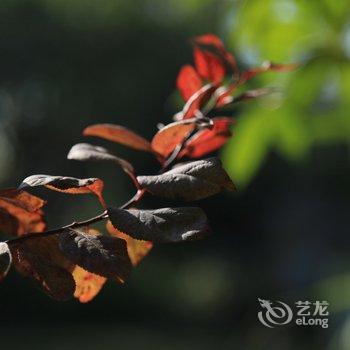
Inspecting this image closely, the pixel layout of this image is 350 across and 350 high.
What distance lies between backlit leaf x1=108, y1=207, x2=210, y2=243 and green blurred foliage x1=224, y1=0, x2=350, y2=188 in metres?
0.48

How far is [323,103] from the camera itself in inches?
43.1

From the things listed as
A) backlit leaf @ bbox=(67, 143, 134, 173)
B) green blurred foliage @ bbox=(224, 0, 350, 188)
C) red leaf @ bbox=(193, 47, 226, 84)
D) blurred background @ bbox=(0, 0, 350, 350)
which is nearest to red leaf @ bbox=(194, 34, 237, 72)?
red leaf @ bbox=(193, 47, 226, 84)

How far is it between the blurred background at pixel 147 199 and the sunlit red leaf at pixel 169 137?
29.2 ft

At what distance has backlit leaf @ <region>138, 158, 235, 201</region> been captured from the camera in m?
0.31

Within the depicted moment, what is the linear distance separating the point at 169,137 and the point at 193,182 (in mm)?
75

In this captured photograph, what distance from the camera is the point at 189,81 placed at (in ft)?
1.53

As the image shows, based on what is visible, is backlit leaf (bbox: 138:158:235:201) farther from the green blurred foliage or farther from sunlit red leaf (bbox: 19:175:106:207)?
the green blurred foliage

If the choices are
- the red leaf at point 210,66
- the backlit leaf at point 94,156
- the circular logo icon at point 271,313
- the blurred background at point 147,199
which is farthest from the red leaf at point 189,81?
the blurred background at point 147,199

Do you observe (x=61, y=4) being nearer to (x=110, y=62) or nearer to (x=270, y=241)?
(x=110, y=62)

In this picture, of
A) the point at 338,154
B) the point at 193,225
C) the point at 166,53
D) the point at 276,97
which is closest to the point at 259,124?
the point at 276,97

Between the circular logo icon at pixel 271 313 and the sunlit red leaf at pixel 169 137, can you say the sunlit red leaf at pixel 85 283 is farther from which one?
the circular logo icon at pixel 271 313

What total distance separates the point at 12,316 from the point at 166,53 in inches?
207

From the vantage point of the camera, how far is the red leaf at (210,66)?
18.6 inches

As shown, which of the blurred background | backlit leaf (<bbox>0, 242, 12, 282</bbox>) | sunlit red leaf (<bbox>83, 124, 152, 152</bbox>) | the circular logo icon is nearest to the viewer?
backlit leaf (<bbox>0, 242, 12, 282</bbox>)
